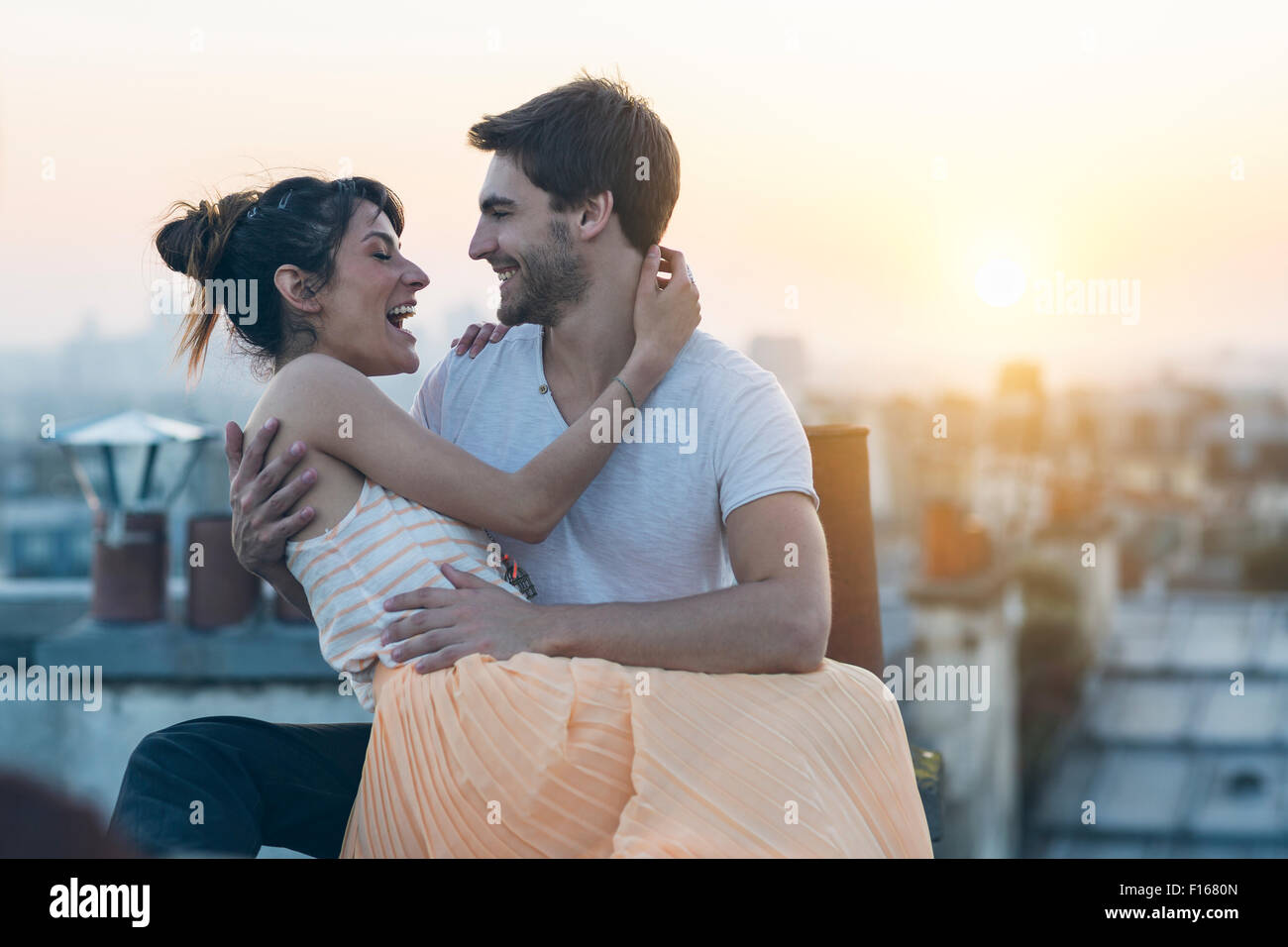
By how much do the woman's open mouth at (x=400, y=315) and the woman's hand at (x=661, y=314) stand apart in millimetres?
405

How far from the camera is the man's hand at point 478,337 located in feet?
7.80

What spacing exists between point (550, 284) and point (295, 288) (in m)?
0.44

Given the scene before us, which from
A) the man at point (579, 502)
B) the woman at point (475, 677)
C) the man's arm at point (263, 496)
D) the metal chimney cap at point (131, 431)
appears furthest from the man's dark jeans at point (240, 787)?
the metal chimney cap at point (131, 431)

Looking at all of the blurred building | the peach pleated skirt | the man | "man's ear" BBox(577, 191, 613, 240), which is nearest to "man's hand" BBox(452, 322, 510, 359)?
the man

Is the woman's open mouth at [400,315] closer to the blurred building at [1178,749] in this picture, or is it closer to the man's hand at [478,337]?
the man's hand at [478,337]

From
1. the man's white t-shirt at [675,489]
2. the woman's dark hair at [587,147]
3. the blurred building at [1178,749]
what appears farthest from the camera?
the blurred building at [1178,749]

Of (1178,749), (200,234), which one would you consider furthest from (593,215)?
(1178,749)

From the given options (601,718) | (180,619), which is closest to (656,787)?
(601,718)

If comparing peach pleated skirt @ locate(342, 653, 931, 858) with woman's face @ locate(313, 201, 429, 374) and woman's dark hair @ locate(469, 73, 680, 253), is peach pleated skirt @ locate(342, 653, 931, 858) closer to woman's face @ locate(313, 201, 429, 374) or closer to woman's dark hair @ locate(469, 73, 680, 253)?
woman's face @ locate(313, 201, 429, 374)

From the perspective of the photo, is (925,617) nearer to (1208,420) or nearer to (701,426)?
(701,426)

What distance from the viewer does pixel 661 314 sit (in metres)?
2.10

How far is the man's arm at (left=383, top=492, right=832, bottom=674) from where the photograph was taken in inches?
70.3

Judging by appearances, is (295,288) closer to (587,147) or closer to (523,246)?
(523,246)
